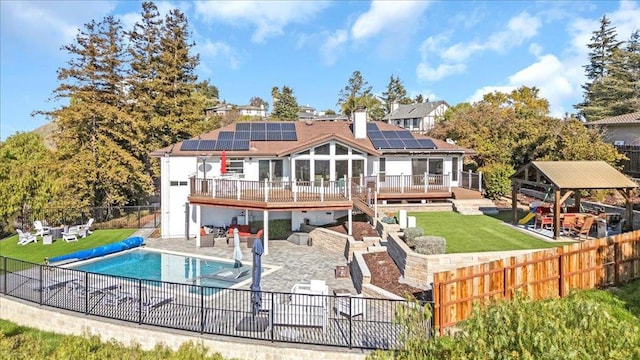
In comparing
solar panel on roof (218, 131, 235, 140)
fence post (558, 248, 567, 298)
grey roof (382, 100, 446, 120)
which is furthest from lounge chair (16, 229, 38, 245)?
grey roof (382, 100, 446, 120)

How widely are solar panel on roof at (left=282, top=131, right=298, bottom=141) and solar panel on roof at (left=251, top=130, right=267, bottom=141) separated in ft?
4.03

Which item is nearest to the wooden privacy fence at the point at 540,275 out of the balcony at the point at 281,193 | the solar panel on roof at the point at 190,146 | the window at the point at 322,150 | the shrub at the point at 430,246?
the shrub at the point at 430,246

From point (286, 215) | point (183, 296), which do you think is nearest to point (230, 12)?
point (286, 215)

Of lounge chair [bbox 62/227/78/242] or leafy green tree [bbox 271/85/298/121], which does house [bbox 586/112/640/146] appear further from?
leafy green tree [bbox 271/85/298/121]

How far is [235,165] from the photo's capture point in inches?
913

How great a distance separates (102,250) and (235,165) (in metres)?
8.08

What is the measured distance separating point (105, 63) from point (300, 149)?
17.6 metres

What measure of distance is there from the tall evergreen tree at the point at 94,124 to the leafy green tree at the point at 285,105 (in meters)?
43.8

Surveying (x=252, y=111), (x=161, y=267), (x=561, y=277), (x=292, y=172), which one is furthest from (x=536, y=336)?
(x=252, y=111)

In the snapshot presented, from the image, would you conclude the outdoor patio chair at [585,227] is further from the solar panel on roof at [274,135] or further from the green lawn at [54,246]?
the green lawn at [54,246]

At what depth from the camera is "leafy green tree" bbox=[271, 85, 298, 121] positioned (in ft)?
238

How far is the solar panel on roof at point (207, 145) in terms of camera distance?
23.0 metres

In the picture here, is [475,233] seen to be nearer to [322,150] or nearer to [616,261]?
[616,261]

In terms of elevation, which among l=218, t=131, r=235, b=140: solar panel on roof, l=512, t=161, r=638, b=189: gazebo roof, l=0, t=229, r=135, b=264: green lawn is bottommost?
l=0, t=229, r=135, b=264: green lawn
